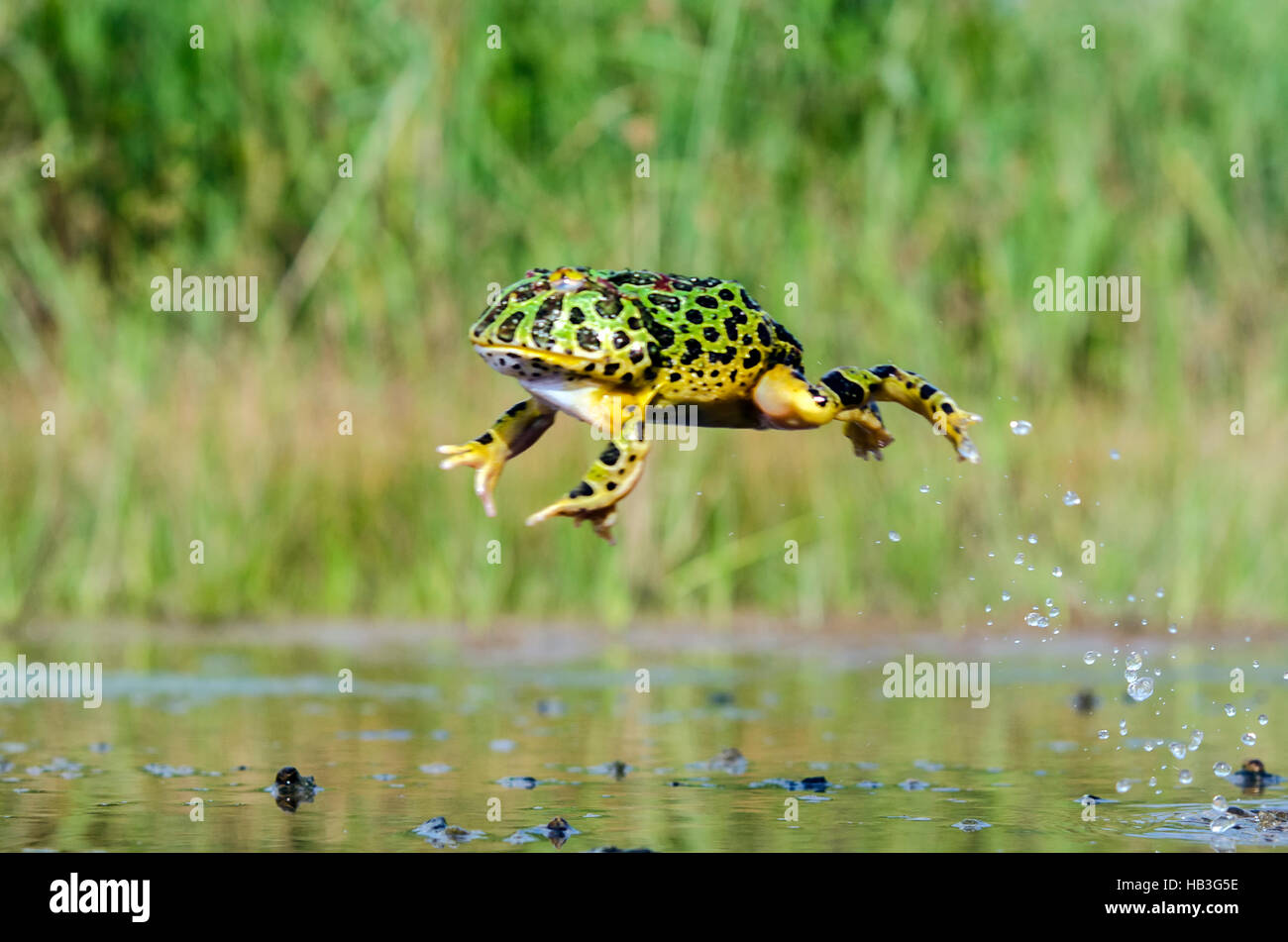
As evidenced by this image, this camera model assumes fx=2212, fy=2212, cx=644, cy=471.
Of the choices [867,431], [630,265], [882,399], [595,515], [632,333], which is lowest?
[595,515]

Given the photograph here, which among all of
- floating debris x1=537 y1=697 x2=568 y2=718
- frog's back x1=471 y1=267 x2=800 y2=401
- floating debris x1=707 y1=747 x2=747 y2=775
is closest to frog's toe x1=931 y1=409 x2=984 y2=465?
frog's back x1=471 y1=267 x2=800 y2=401

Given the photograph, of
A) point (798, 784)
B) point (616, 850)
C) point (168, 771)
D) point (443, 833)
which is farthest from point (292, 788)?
point (798, 784)

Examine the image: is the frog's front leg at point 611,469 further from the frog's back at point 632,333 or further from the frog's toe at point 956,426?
the frog's toe at point 956,426

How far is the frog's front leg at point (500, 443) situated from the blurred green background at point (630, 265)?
609 centimetres

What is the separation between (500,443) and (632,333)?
60 centimetres

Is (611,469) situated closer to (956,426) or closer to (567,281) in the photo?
(567,281)

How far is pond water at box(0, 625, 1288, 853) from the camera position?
665 cm

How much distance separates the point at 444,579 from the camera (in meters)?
12.5

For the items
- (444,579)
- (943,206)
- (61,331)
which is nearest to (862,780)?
(444,579)

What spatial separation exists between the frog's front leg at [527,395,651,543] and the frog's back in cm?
8

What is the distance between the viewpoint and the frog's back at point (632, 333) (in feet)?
18.9

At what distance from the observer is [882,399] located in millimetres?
6926

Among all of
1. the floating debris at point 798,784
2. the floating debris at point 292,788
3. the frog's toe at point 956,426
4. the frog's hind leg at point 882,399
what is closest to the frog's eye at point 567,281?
the frog's hind leg at point 882,399

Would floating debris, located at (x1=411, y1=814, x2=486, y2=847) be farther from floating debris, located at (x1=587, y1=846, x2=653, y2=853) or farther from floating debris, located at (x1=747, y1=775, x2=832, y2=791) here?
floating debris, located at (x1=747, y1=775, x2=832, y2=791)
